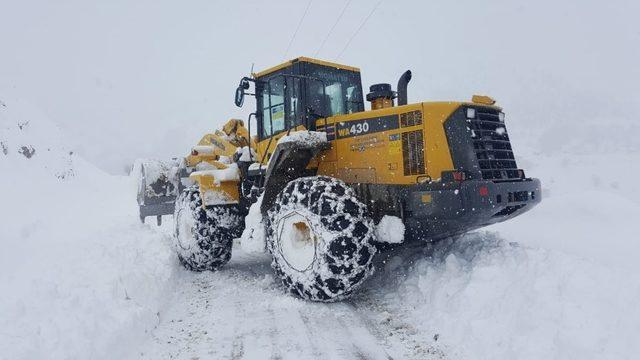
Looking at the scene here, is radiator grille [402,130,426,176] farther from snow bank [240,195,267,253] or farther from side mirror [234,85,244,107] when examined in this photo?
side mirror [234,85,244,107]

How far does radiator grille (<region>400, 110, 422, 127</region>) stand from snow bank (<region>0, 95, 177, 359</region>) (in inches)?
131

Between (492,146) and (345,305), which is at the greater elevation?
(492,146)

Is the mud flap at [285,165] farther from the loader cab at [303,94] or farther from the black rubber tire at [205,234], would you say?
the black rubber tire at [205,234]

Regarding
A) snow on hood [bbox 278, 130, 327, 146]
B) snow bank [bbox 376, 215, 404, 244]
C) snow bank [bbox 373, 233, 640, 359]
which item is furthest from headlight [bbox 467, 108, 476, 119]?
snow on hood [bbox 278, 130, 327, 146]

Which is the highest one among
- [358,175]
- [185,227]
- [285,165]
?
[285,165]

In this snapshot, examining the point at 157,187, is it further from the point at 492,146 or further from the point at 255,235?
the point at 492,146

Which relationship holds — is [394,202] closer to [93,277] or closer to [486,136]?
[486,136]

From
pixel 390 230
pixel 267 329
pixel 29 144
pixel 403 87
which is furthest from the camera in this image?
pixel 29 144

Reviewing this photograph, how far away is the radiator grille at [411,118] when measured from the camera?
512cm

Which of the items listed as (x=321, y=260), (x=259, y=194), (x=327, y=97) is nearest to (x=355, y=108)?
(x=327, y=97)

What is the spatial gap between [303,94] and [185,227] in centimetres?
297

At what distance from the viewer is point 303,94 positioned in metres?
6.31

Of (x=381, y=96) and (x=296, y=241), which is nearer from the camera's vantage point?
(x=296, y=241)

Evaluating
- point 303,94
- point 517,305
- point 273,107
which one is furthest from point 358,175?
point 517,305
